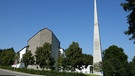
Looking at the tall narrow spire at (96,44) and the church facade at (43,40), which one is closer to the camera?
the tall narrow spire at (96,44)

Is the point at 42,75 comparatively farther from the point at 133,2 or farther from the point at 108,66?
the point at 133,2

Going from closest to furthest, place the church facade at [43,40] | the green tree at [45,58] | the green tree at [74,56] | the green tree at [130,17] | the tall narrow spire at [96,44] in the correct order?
the green tree at [130,17], the green tree at [74,56], the green tree at [45,58], the tall narrow spire at [96,44], the church facade at [43,40]

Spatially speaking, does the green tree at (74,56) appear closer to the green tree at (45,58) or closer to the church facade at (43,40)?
the green tree at (45,58)

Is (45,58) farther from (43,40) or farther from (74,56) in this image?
(43,40)

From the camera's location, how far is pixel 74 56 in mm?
54625

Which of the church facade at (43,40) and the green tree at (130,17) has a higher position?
the church facade at (43,40)

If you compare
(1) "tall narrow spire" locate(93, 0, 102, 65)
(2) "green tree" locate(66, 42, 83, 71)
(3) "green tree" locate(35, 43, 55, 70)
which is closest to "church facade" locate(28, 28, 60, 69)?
(1) "tall narrow spire" locate(93, 0, 102, 65)

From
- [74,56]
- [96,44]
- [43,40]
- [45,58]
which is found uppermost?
[43,40]

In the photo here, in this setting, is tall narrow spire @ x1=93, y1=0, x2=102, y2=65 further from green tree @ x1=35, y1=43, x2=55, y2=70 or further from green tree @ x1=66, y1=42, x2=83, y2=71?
green tree @ x1=35, y1=43, x2=55, y2=70

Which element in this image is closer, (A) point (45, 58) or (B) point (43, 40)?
(A) point (45, 58)

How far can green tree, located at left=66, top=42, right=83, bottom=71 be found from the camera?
2132 inches

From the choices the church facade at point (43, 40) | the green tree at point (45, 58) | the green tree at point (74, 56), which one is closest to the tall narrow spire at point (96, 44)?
the green tree at point (74, 56)

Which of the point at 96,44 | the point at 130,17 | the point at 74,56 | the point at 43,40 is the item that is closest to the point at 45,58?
the point at 74,56

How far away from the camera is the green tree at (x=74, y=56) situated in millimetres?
54156
